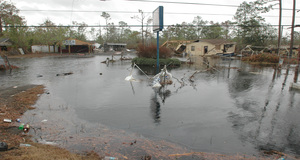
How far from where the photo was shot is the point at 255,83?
13961 mm

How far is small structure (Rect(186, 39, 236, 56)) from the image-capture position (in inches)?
1778

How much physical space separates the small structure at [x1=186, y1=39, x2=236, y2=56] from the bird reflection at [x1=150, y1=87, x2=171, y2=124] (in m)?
35.0

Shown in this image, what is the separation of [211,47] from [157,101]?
131ft

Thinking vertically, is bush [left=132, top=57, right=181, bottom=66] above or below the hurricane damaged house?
below

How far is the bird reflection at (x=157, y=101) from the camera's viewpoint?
24.7ft

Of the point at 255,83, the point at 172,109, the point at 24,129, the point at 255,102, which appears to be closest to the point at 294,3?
the point at 255,83

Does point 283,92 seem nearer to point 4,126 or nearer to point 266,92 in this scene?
point 266,92

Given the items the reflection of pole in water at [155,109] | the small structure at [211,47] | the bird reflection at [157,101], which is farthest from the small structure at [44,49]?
the reflection of pole in water at [155,109]

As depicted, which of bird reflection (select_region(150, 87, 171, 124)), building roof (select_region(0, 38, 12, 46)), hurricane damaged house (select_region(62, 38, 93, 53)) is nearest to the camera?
bird reflection (select_region(150, 87, 171, 124))

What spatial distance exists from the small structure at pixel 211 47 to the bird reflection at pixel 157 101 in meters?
35.0

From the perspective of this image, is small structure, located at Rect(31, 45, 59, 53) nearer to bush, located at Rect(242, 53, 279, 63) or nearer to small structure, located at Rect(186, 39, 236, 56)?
small structure, located at Rect(186, 39, 236, 56)

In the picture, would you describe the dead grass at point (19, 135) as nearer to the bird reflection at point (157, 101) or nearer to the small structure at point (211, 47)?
the bird reflection at point (157, 101)

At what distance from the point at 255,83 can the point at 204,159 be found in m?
11.1

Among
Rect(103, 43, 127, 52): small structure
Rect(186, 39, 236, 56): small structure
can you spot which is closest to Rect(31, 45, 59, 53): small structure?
Rect(103, 43, 127, 52): small structure
